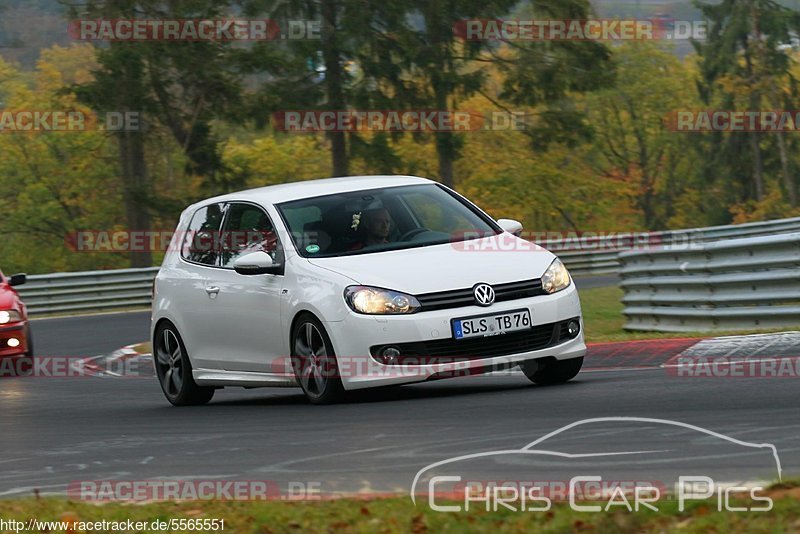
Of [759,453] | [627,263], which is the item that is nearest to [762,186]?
[627,263]

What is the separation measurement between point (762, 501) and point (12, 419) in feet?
25.0

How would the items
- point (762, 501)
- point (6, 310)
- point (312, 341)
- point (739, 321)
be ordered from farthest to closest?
point (6, 310) < point (739, 321) < point (312, 341) < point (762, 501)

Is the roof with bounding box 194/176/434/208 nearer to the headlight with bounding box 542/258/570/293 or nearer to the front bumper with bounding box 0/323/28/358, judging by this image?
the headlight with bounding box 542/258/570/293

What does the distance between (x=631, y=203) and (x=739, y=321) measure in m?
68.4

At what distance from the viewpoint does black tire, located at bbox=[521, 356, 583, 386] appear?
35.8 ft

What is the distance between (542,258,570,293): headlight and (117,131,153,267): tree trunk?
117 feet

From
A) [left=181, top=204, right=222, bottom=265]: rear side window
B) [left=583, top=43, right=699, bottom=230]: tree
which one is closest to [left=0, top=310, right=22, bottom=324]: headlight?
[left=181, top=204, right=222, bottom=265]: rear side window

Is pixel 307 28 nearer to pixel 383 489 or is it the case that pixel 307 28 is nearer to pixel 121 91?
pixel 121 91

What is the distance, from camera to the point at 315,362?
1048cm

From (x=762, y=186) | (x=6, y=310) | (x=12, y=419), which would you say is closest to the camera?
(x=12, y=419)

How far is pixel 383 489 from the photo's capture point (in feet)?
21.6

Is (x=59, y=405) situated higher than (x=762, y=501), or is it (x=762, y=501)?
(x=762, y=501)

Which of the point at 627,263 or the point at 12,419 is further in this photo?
the point at 627,263

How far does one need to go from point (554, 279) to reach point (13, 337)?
345 inches
